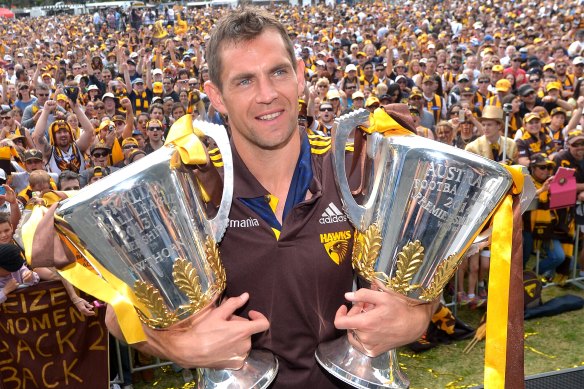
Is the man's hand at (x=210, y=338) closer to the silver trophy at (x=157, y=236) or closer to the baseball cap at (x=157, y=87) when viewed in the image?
the silver trophy at (x=157, y=236)

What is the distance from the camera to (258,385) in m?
1.97

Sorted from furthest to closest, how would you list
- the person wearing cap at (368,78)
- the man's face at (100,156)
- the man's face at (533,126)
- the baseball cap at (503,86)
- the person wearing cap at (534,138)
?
the person wearing cap at (368,78) < the baseball cap at (503,86) < the man's face at (533,126) < the person wearing cap at (534,138) < the man's face at (100,156)

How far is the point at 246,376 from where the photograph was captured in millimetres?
1996

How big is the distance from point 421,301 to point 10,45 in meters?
25.6

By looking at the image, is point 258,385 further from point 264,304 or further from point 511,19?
point 511,19

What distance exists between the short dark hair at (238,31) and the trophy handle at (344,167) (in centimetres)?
27

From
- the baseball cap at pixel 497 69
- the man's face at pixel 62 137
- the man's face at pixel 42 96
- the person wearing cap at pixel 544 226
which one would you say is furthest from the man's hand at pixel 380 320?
the baseball cap at pixel 497 69

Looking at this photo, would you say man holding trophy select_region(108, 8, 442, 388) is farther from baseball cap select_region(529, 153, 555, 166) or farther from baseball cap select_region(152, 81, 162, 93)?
baseball cap select_region(152, 81, 162, 93)

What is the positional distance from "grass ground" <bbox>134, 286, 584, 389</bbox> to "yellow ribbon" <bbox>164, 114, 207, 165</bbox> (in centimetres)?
357

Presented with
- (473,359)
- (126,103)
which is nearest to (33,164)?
(126,103)

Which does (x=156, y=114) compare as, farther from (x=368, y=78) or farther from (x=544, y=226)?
(x=368, y=78)

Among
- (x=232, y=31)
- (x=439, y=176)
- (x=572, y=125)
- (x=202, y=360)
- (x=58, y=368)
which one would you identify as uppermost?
(x=232, y=31)

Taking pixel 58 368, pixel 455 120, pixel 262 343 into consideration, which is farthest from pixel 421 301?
pixel 455 120

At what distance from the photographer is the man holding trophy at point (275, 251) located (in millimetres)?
1943
